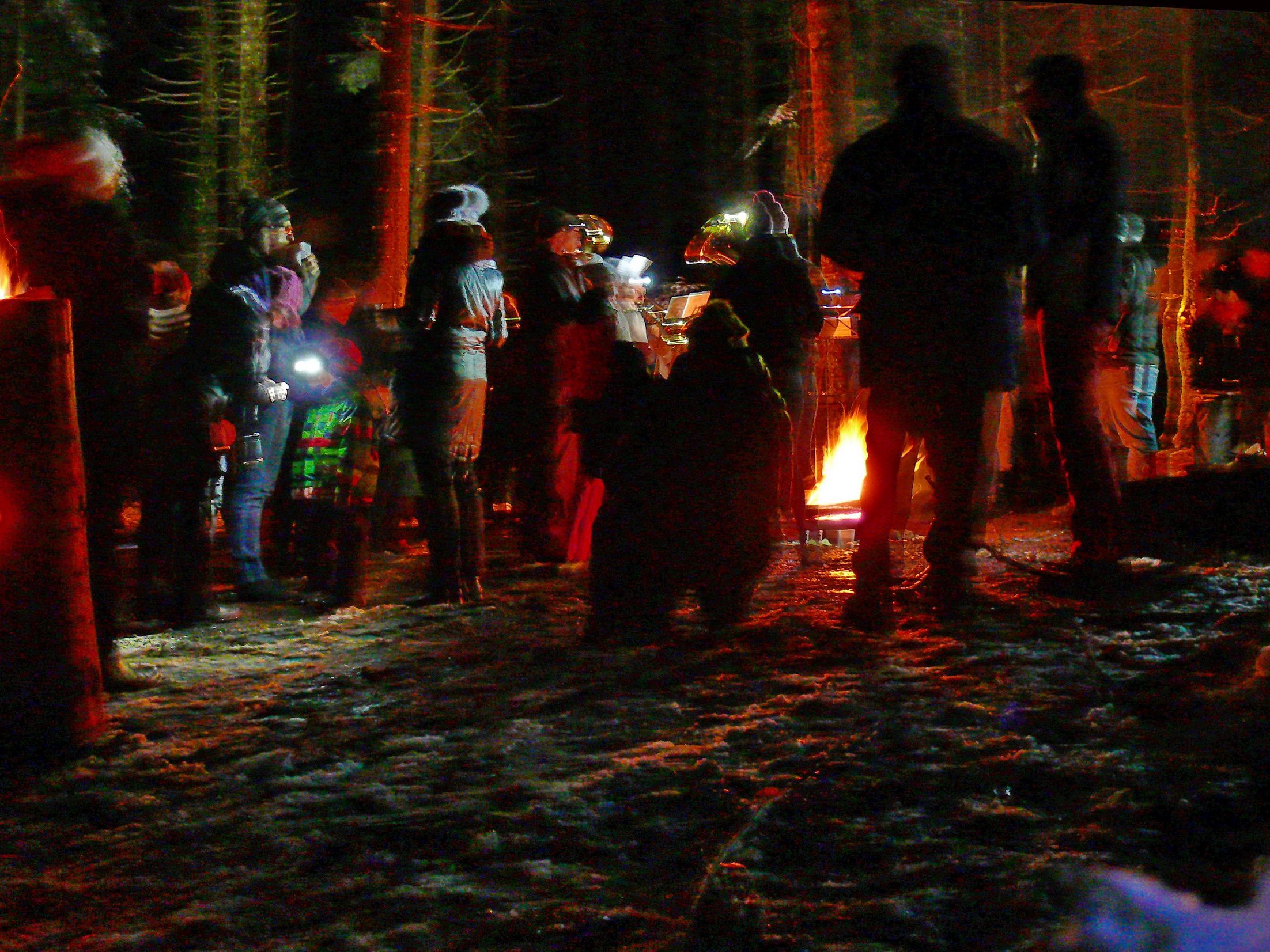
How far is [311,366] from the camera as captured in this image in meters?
6.58

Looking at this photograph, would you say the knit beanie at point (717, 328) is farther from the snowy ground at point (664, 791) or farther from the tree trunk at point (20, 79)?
the tree trunk at point (20, 79)

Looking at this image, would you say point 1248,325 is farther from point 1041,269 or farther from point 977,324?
point 977,324

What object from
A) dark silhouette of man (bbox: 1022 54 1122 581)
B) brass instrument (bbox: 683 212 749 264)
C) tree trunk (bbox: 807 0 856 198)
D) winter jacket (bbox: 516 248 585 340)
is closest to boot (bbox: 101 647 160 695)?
winter jacket (bbox: 516 248 585 340)

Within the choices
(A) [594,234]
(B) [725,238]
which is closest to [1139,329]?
(B) [725,238]

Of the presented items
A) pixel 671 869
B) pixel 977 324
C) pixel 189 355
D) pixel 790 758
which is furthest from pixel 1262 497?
pixel 189 355

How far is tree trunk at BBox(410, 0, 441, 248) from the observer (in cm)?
1571

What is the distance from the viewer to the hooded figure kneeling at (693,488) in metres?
5.20

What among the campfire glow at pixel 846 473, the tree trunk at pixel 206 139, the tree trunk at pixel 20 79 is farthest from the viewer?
the tree trunk at pixel 206 139

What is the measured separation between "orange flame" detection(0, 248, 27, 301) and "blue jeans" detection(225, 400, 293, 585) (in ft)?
8.02

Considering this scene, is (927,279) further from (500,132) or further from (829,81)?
(500,132)

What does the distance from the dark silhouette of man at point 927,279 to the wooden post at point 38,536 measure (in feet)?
9.84

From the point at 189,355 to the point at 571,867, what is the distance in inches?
168

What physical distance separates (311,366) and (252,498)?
859mm

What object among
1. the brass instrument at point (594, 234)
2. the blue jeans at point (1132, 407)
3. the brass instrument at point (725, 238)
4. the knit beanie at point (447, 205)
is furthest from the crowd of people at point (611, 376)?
the blue jeans at point (1132, 407)
